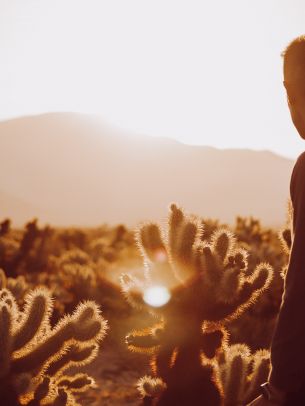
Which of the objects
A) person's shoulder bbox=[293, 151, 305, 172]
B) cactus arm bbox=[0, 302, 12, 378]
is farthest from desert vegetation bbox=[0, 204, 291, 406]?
person's shoulder bbox=[293, 151, 305, 172]

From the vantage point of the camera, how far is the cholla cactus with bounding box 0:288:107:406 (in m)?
3.79

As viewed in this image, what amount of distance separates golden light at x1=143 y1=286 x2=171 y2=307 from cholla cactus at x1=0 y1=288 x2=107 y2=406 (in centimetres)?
50

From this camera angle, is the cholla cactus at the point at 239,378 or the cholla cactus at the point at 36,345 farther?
the cholla cactus at the point at 239,378

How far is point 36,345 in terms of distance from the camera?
4.04 meters

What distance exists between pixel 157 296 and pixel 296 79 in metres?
2.49

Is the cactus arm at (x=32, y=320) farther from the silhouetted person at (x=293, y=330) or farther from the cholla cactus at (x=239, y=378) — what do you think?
the silhouetted person at (x=293, y=330)

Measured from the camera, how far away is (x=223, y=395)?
166 inches

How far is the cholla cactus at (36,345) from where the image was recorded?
3789mm

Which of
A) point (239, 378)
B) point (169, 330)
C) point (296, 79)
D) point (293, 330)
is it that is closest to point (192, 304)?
point (169, 330)

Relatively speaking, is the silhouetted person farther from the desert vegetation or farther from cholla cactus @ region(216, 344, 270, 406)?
cholla cactus @ region(216, 344, 270, 406)

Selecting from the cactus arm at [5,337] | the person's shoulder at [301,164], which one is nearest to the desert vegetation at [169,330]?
the cactus arm at [5,337]

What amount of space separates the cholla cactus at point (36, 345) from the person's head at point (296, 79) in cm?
227

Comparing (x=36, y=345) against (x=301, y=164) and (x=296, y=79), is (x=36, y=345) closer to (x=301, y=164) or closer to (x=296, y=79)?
(x=301, y=164)

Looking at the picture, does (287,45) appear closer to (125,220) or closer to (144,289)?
(144,289)
